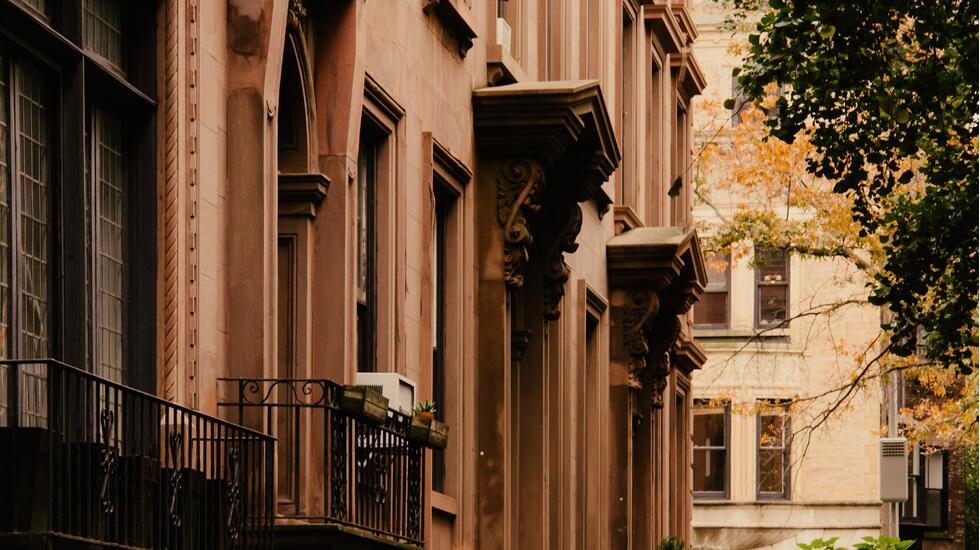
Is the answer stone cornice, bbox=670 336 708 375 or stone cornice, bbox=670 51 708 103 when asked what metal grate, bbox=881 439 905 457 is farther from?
stone cornice, bbox=670 51 708 103

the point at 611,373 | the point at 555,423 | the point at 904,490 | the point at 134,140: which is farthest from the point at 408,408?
the point at 904,490

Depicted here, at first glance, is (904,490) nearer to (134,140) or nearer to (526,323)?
(526,323)

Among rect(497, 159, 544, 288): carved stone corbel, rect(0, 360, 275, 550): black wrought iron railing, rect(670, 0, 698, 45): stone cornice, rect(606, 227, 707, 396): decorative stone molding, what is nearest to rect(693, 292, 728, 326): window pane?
rect(670, 0, 698, 45): stone cornice

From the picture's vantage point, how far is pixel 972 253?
2686 cm

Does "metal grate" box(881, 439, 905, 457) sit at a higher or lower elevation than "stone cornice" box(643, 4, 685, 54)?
lower

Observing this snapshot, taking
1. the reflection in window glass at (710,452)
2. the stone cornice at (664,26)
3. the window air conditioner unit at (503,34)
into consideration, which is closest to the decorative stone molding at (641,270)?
the stone cornice at (664,26)

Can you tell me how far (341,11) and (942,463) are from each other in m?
52.9

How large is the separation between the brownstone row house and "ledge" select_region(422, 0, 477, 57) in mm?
36

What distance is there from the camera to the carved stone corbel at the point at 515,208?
23.7 metres

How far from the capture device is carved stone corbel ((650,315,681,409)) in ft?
117

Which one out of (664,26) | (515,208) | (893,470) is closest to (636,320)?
(664,26)

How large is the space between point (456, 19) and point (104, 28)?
28.4 feet

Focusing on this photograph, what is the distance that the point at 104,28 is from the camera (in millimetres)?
13992

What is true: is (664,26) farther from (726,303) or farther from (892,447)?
(726,303)
